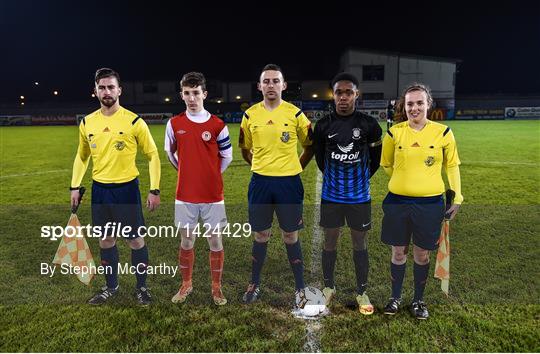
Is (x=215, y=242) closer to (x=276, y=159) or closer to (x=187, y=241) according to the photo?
(x=187, y=241)

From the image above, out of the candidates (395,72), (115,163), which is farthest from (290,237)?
(395,72)

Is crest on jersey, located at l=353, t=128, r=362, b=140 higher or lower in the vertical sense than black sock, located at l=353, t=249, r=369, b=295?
higher

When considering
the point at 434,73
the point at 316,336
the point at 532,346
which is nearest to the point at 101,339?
the point at 316,336

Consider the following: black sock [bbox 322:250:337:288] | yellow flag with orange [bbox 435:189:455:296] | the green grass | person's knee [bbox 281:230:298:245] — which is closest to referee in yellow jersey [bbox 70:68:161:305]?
the green grass

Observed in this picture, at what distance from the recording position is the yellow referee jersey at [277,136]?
3654 mm

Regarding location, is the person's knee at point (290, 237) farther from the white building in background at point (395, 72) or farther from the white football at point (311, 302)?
the white building in background at point (395, 72)

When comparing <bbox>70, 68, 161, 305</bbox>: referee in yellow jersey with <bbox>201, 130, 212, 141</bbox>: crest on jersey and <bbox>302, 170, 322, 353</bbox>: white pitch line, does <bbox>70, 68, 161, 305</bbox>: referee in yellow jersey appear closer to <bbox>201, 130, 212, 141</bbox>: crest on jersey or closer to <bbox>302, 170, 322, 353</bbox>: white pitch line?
<bbox>201, 130, 212, 141</bbox>: crest on jersey

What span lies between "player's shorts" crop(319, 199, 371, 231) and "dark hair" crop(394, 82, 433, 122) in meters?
0.84

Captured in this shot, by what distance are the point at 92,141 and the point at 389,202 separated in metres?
2.71

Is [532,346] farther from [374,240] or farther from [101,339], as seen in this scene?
[101,339]

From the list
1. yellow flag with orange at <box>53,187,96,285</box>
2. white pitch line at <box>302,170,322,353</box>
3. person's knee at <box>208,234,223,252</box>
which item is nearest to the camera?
white pitch line at <box>302,170,322,353</box>

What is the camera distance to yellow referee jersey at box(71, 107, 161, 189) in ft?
12.0

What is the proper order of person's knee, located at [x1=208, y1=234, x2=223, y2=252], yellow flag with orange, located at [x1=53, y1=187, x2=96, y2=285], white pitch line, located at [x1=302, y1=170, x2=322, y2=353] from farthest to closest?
yellow flag with orange, located at [x1=53, y1=187, x2=96, y2=285]
person's knee, located at [x1=208, y1=234, x2=223, y2=252]
white pitch line, located at [x1=302, y1=170, x2=322, y2=353]

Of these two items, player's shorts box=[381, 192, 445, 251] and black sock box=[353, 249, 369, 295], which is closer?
player's shorts box=[381, 192, 445, 251]
